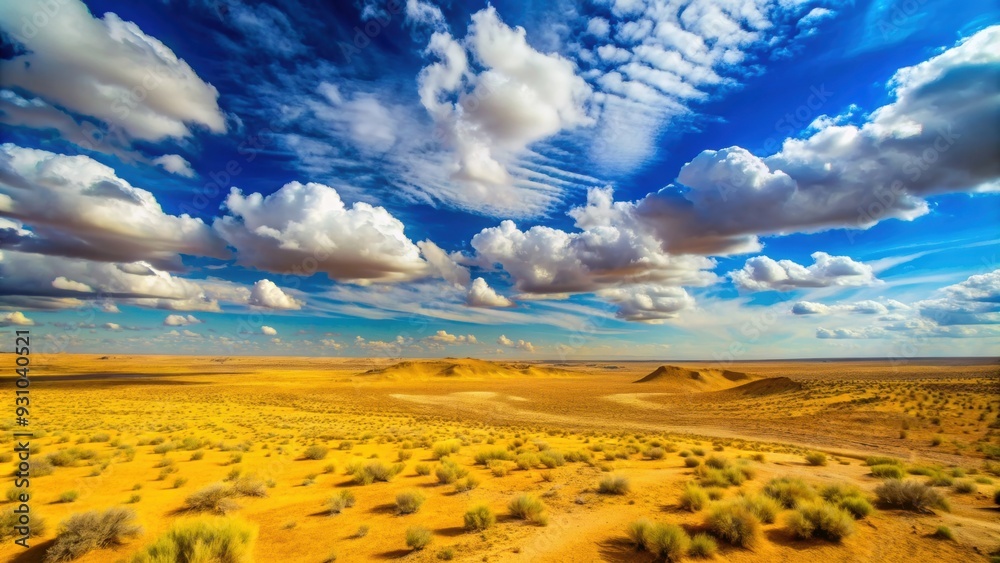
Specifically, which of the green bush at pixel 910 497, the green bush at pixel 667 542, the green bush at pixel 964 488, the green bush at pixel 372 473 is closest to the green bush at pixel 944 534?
the green bush at pixel 910 497

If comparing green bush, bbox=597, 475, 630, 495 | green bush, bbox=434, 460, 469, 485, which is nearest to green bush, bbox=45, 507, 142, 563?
green bush, bbox=434, 460, 469, 485

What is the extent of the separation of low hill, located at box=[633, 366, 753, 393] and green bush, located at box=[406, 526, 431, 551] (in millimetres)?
78551

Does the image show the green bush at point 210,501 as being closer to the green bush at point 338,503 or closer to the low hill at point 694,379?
the green bush at point 338,503

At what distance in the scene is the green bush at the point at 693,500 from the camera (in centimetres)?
1000

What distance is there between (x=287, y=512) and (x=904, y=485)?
15369mm

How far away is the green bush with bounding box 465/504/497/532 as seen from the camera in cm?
909

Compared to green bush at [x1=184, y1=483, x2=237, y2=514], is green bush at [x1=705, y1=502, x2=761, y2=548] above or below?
above

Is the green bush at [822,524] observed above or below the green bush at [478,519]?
above

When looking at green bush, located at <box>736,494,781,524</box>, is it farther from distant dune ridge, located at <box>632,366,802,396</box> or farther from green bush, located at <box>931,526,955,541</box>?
distant dune ridge, located at <box>632,366,802,396</box>

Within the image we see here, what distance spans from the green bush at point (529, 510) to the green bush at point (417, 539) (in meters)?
2.30

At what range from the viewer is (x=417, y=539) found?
823 centimetres

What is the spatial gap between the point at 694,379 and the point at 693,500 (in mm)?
86466

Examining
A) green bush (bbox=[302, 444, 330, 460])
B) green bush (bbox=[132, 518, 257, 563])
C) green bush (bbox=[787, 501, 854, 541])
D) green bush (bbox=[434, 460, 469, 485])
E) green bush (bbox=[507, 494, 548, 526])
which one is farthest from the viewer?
green bush (bbox=[302, 444, 330, 460])

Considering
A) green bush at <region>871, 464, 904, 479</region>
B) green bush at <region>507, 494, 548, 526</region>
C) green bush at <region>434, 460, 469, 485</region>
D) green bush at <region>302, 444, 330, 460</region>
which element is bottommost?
green bush at <region>302, 444, 330, 460</region>
